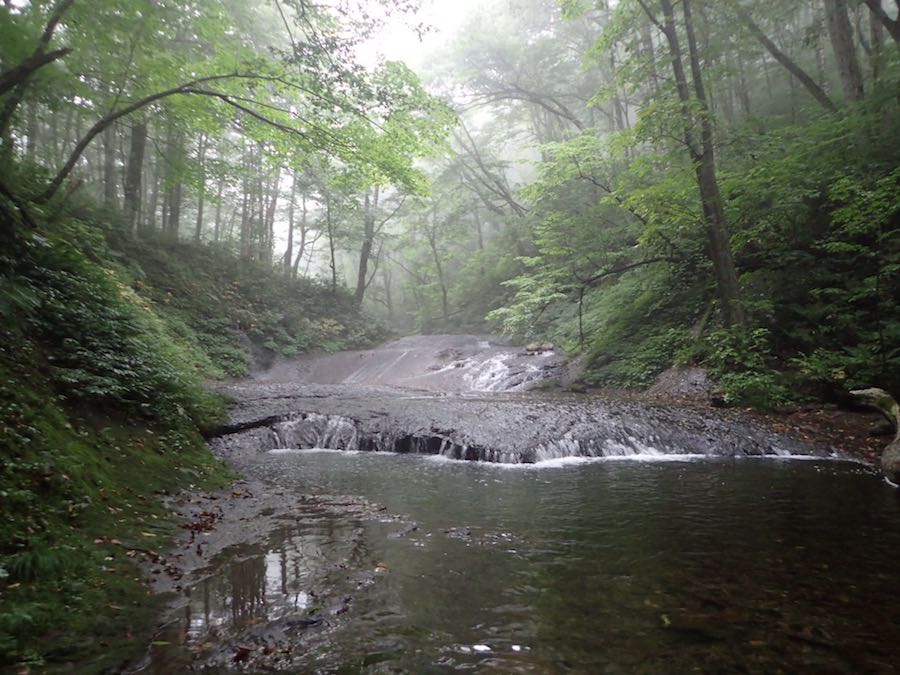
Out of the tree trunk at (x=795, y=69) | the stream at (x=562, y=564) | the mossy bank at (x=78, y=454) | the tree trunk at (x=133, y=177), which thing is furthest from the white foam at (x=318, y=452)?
the tree trunk at (x=795, y=69)

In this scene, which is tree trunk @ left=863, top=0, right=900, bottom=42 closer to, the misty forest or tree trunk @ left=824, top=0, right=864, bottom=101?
the misty forest

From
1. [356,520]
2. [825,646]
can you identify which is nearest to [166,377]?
[356,520]

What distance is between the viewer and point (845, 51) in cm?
1077

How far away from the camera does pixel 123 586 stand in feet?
9.41

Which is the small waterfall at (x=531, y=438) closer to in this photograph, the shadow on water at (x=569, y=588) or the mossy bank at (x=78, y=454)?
the mossy bank at (x=78, y=454)

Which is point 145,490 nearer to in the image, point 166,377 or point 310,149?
point 166,377

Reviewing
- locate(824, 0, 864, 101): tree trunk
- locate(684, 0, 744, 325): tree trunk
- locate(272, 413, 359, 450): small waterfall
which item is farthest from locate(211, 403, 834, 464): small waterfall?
locate(824, 0, 864, 101): tree trunk

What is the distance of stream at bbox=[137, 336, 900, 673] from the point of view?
2420 millimetres

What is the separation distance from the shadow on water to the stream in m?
0.02

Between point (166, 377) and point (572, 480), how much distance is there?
234 inches

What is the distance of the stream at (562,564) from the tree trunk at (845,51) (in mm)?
9044

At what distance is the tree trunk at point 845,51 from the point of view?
10758 mm

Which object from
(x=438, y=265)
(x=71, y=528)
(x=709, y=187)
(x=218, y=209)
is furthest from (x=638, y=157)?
(x=218, y=209)

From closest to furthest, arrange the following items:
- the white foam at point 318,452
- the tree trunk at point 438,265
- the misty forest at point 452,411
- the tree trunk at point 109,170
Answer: the misty forest at point 452,411
the white foam at point 318,452
the tree trunk at point 109,170
the tree trunk at point 438,265
